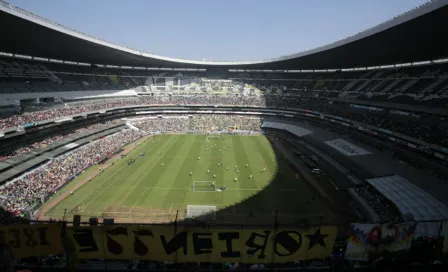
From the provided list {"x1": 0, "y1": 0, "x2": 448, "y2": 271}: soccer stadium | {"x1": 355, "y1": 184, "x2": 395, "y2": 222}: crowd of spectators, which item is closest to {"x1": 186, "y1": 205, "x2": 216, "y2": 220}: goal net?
{"x1": 0, "y1": 0, "x2": 448, "y2": 271}: soccer stadium

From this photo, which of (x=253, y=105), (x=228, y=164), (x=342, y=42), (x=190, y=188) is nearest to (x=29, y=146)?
(x=190, y=188)

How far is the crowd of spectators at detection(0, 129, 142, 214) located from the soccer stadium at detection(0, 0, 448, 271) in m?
0.23

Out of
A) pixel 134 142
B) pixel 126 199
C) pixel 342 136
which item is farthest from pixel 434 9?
pixel 134 142

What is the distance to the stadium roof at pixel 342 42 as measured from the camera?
92.8ft

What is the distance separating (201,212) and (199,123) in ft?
149

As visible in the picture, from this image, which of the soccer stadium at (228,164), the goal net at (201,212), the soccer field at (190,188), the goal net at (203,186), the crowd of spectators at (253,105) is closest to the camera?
the soccer stadium at (228,164)

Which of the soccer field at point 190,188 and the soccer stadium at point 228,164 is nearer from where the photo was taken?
the soccer stadium at point 228,164

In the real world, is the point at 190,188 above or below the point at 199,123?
below

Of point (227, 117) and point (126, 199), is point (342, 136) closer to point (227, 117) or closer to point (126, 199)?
point (227, 117)

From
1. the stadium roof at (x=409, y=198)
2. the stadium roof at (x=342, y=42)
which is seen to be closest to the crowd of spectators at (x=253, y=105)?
the stadium roof at (x=409, y=198)

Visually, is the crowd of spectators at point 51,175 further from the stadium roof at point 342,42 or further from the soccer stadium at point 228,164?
the stadium roof at point 342,42

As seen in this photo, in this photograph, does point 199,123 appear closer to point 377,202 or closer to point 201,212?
point 201,212

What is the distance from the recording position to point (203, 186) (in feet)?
106

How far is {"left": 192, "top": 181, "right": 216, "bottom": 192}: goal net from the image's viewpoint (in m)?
31.1
